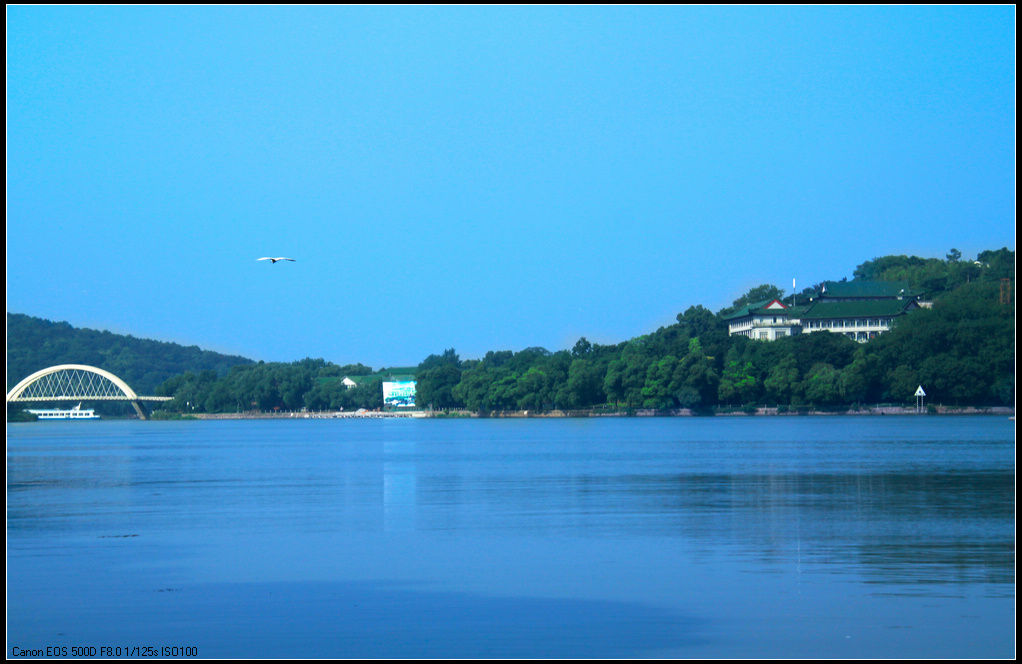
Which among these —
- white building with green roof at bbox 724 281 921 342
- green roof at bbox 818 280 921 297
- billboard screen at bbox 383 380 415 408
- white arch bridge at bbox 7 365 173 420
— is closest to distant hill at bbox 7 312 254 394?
white arch bridge at bbox 7 365 173 420

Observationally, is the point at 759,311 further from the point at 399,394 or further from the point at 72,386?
the point at 72,386

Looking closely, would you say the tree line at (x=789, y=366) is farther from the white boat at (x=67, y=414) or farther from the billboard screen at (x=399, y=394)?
the billboard screen at (x=399, y=394)

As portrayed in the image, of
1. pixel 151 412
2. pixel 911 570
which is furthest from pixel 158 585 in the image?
pixel 151 412

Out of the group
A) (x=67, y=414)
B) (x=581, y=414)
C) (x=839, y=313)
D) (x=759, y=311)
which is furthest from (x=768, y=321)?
(x=67, y=414)

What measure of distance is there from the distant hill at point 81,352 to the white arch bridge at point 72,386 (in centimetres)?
192

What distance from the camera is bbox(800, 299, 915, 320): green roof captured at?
139 metres

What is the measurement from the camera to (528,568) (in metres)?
13.7

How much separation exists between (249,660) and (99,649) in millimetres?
1615

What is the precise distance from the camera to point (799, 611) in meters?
10.7

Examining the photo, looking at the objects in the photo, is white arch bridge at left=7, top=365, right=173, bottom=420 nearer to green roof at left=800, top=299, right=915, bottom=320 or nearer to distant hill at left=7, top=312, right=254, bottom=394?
distant hill at left=7, top=312, right=254, bottom=394

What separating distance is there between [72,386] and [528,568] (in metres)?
156

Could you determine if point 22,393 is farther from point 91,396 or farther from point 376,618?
point 376,618

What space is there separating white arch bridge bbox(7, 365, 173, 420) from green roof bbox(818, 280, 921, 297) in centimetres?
11041

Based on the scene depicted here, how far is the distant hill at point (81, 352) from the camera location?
375ft
